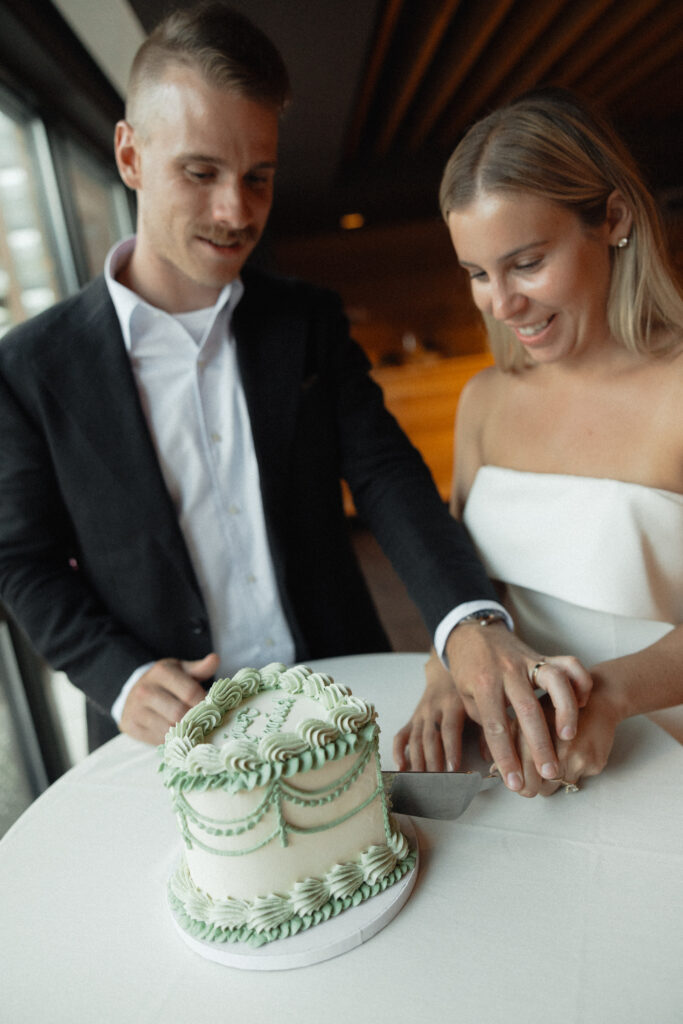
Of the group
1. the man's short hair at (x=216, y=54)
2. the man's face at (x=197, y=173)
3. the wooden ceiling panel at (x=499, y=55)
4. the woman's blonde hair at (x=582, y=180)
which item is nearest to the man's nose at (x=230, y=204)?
the man's face at (x=197, y=173)

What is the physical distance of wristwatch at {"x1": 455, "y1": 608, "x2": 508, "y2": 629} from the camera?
1293 mm

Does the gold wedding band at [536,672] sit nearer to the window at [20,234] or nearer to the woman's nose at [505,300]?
the woman's nose at [505,300]

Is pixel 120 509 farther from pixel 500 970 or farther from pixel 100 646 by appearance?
pixel 500 970

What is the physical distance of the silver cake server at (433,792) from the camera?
1.00 meters

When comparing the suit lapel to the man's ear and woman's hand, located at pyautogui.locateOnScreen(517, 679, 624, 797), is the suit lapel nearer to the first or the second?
the man's ear

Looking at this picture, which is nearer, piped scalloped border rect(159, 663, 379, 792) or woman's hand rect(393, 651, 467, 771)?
piped scalloped border rect(159, 663, 379, 792)

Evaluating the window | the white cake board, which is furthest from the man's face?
the window

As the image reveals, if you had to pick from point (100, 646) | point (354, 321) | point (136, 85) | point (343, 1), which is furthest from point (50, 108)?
point (354, 321)

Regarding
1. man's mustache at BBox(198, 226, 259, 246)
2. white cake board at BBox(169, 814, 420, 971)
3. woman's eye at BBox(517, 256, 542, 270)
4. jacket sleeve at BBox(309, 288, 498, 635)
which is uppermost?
man's mustache at BBox(198, 226, 259, 246)

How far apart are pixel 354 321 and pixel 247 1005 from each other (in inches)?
279

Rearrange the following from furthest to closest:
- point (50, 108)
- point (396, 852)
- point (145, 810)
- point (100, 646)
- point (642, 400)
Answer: point (50, 108)
point (642, 400)
point (100, 646)
point (145, 810)
point (396, 852)

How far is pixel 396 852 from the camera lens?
0.92m

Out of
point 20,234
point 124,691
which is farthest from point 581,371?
point 20,234

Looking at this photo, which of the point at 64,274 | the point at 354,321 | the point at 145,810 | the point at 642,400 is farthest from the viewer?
the point at 354,321
